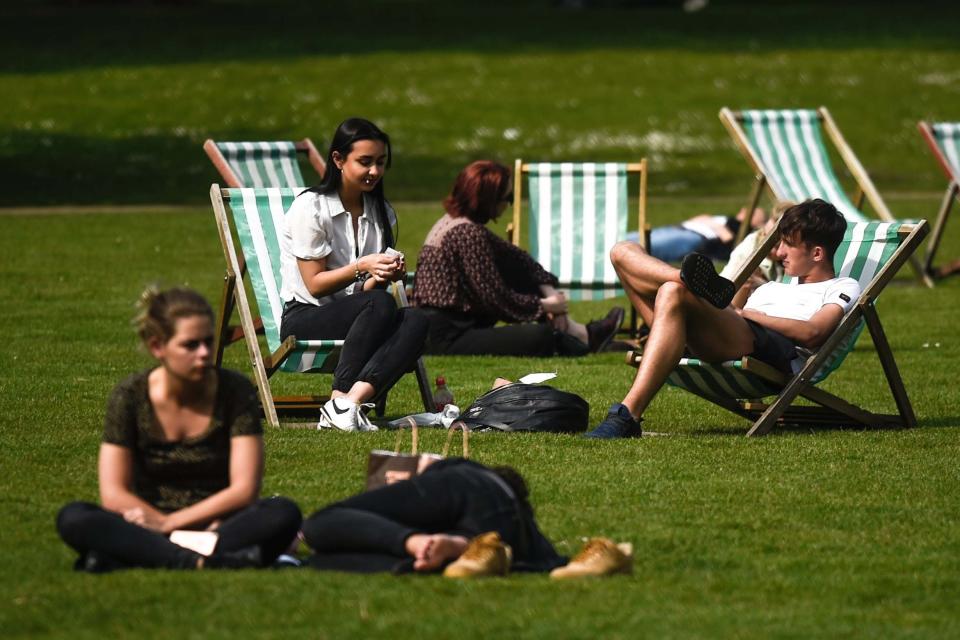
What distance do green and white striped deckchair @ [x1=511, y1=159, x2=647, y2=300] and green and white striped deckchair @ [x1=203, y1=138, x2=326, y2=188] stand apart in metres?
1.38

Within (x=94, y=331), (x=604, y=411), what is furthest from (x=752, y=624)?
(x=94, y=331)

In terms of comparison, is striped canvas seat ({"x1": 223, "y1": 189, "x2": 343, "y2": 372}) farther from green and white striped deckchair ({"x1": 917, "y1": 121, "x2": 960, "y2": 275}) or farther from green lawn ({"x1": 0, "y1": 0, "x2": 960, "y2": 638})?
green and white striped deckchair ({"x1": 917, "y1": 121, "x2": 960, "y2": 275})

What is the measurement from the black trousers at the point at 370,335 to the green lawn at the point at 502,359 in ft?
1.04

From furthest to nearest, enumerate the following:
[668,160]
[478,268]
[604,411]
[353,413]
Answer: [668,160] < [478,268] < [604,411] < [353,413]

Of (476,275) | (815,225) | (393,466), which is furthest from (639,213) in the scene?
(393,466)

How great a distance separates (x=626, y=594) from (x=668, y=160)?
18.5 meters

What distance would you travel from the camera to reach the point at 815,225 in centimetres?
738

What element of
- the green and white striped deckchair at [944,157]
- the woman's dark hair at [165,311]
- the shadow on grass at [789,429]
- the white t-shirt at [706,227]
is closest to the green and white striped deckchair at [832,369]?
the shadow on grass at [789,429]

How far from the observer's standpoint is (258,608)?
4391 mm

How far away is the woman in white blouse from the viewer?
7238mm

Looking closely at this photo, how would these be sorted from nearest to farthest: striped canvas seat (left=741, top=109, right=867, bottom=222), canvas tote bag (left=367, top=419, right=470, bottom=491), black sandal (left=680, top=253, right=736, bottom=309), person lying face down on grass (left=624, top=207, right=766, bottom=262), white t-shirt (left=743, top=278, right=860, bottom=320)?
canvas tote bag (left=367, top=419, right=470, bottom=491), black sandal (left=680, top=253, right=736, bottom=309), white t-shirt (left=743, top=278, right=860, bottom=320), striped canvas seat (left=741, top=109, right=867, bottom=222), person lying face down on grass (left=624, top=207, right=766, bottom=262)

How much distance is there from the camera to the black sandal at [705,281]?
6.86 meters

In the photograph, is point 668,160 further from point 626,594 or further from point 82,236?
point 626,594

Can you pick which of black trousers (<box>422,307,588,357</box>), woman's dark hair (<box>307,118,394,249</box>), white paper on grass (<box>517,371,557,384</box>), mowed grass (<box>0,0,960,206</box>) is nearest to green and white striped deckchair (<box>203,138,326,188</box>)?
black trousers (<box>422,307,588,357</box>)
